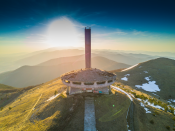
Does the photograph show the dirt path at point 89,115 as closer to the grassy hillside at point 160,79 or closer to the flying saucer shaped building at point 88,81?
the flying saucer shaped building at point 88,81

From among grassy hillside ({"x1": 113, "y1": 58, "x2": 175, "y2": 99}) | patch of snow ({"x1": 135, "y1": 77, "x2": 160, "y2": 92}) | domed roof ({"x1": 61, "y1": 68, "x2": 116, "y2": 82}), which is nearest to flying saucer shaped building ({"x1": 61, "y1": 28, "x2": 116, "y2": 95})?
domed roof ({"x1": 61, "y1": 68, "x2": 116, "y2": 82})

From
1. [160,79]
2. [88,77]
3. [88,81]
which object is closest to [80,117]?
[88,81]

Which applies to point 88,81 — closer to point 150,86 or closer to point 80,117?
point 80,117

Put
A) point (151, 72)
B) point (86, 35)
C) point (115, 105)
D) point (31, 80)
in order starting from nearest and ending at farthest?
1. point (115, 105)
2. point (86, 35)
3. point (151, 72)
4. point (31, 80)

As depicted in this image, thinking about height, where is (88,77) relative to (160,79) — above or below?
above

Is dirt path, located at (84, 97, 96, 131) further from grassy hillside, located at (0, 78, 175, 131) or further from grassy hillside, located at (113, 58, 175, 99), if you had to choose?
grassy hillside, located at (113, 58, 175, 99)

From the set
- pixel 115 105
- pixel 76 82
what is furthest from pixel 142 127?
pixel 76 82

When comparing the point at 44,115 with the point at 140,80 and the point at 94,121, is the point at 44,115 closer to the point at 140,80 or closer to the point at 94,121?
the point at 94,121

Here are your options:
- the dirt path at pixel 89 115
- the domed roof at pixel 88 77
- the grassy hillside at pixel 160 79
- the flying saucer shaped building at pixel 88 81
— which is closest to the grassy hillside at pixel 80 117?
the dirt path at pixel 89 115

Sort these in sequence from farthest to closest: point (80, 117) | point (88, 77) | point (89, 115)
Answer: point (88, 77)
point (89, 115)
point (80, 117)

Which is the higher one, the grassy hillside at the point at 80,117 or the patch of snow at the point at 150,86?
the grassy hillside at the point at 80,117

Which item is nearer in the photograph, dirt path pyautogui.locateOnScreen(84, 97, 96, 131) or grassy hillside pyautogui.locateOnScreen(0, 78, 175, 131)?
dirt path pyautogui.locateOnScreen(84, 97, 96, 131)
